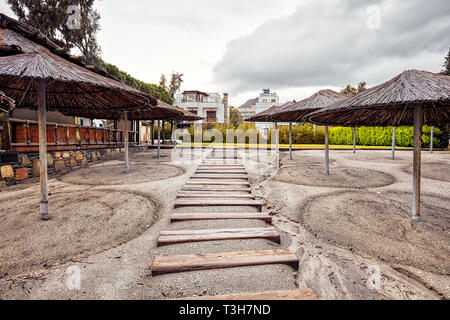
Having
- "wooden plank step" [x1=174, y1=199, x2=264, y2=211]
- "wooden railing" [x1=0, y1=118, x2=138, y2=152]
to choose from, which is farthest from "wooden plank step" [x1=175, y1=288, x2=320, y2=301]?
"wooden railing" [x1=0, y1=118, x2=138, y2=152]

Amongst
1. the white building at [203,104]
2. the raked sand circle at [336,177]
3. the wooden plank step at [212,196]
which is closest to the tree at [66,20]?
the white building at [203,104]

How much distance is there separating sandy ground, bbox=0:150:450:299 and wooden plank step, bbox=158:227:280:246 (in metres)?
0.09

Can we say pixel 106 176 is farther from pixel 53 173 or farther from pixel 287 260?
pixel 287 260

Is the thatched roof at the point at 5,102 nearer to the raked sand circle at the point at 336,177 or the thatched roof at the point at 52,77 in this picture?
the thatched roof at the point at 52,77

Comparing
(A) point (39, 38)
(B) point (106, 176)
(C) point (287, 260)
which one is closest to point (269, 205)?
(C) point (287, 260)

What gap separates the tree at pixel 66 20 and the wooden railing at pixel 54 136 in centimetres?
958

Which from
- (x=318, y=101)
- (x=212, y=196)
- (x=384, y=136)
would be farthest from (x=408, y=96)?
(x=384, y=136)

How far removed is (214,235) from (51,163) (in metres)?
6.67

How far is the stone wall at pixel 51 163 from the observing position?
5.51 meters

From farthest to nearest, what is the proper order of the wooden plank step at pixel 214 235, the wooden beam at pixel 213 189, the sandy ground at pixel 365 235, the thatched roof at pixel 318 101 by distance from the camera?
the thatched roof at pixel 318 101, the wooden beam at pixel 213 189, the wooden plank step at pixel 214 235, the sandy ground at pixel 365 235

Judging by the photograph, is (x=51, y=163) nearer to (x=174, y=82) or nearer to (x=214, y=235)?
(x=214, y=235)

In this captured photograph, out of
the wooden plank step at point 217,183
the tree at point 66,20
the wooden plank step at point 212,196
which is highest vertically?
the tree at point 66,20

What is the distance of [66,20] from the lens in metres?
14.8

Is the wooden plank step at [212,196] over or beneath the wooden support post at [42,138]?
beneath
